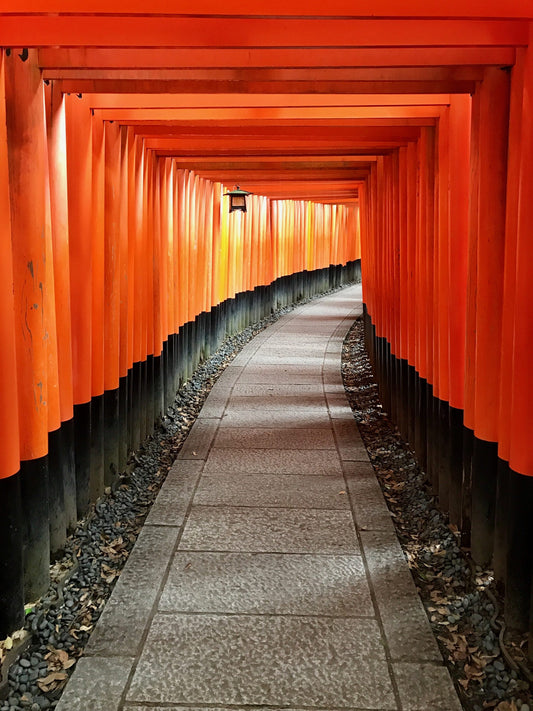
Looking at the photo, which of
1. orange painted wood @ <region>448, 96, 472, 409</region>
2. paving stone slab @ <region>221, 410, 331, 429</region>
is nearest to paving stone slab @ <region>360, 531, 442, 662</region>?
orange painted wood @ <region>448, 96, 472, 409</region>

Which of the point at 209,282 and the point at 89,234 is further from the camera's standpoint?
the point at 209,282

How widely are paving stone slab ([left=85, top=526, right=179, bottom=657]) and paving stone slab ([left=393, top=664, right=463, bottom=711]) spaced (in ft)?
4.60

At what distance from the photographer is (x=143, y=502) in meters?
7.08

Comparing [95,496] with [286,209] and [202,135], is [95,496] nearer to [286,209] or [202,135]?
[202,135]

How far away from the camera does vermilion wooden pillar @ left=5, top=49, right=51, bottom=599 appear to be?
14.6ft

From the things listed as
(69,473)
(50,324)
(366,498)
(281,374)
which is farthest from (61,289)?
(281,374)

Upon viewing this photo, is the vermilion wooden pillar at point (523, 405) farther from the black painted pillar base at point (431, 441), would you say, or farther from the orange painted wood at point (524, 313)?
the black painted pillar base at point (431, 441)

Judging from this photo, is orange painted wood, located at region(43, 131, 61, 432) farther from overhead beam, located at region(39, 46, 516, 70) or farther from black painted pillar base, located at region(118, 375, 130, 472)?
black painted pillar base, located at region(118, 375, 130, 472)

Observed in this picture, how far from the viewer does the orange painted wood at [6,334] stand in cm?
404

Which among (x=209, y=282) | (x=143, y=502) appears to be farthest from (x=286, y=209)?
(x=143, y=502)

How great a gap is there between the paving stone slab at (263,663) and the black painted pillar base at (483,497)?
3.21ft

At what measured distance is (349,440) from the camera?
8.85 m

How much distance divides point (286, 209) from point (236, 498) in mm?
18061

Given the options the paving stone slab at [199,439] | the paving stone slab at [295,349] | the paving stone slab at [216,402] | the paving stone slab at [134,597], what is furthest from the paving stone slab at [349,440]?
the paving stone slab at [295,349]
